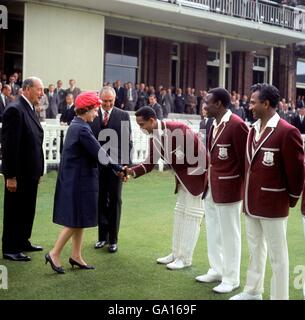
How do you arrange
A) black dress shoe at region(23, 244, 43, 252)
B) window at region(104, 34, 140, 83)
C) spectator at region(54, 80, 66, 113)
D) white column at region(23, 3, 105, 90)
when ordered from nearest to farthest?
black dress shoe at region(23, 244, 43, 252)
spectator at region(54, 80, 66, 113)
white column at region(23, 3, 105, 90)
window at region(104, 34, 140, 83)

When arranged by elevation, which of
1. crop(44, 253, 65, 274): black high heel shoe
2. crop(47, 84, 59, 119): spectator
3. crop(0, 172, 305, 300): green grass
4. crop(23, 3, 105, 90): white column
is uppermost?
crop(23, 3, 105, 90): white column

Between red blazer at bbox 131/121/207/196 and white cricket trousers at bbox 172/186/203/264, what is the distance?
133 millimetres

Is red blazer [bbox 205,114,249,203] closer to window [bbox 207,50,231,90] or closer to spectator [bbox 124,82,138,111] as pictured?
spectator [bbox 124,82,138,111]

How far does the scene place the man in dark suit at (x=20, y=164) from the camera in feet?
19.5

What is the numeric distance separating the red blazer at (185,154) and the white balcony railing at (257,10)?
524 inches

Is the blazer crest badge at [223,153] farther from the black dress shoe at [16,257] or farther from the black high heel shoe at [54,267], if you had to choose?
the black dress shoe at [16,257]

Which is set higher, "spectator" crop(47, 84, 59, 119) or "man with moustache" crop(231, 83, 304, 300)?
"spectator" crop(47, 84, 59, 119)

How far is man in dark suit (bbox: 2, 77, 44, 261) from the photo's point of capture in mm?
5957

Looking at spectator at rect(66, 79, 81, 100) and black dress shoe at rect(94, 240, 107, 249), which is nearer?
black dress shoe at rect(94, 240, 107, 249)

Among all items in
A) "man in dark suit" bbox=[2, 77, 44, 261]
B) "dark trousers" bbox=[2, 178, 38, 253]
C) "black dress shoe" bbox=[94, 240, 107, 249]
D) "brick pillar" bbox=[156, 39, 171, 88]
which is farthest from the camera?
"brick pillar" bbox=[156, 39, 171, 88]

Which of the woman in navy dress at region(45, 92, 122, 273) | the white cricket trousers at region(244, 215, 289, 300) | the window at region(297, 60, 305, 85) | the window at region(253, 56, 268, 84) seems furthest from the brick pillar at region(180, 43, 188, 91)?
the white cricket trousers at region(244, 215, 289, 300)

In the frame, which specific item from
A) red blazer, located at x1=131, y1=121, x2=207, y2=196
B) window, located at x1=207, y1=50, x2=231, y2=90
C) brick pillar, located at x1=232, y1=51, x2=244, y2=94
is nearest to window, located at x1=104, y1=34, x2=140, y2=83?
window, located at x1=207, y1=50, x2=231, y2=90
